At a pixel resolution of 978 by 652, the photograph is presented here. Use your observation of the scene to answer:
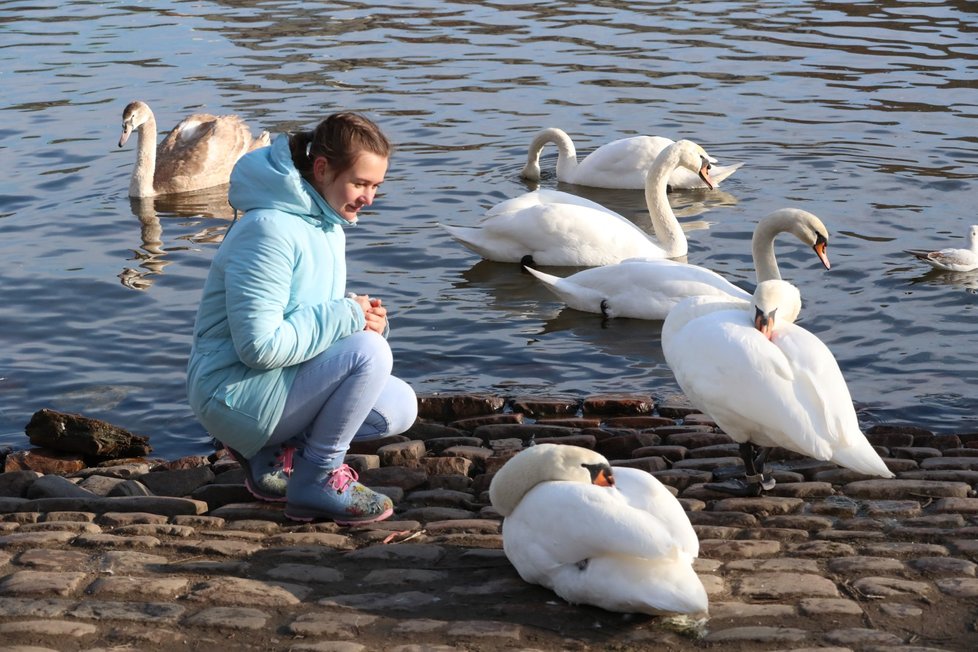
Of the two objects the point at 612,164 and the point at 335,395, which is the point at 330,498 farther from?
the point at 612,164

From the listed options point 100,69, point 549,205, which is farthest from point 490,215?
point 100,69

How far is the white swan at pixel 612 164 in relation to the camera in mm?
12258

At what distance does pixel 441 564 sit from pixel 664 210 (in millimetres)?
6338

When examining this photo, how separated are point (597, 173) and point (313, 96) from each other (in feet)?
12.8

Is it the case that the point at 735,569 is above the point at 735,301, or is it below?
below

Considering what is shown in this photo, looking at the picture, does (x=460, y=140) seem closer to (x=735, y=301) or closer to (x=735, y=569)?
(x=735, y=301)

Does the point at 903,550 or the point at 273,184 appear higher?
the point at 273,184

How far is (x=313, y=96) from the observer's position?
49.7ft

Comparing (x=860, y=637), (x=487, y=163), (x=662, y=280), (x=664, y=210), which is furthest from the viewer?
(x=487, y=163)

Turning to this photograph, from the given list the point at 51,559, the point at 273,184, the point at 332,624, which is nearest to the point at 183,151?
the point at 273,184

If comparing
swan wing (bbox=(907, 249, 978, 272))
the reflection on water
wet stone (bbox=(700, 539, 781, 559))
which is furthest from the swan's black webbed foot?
the reflection on water

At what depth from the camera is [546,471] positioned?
4.69 metres

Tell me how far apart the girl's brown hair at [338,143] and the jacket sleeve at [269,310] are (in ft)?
1.00

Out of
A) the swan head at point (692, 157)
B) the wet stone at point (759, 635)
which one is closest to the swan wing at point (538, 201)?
the swan head at point (692, 157)
